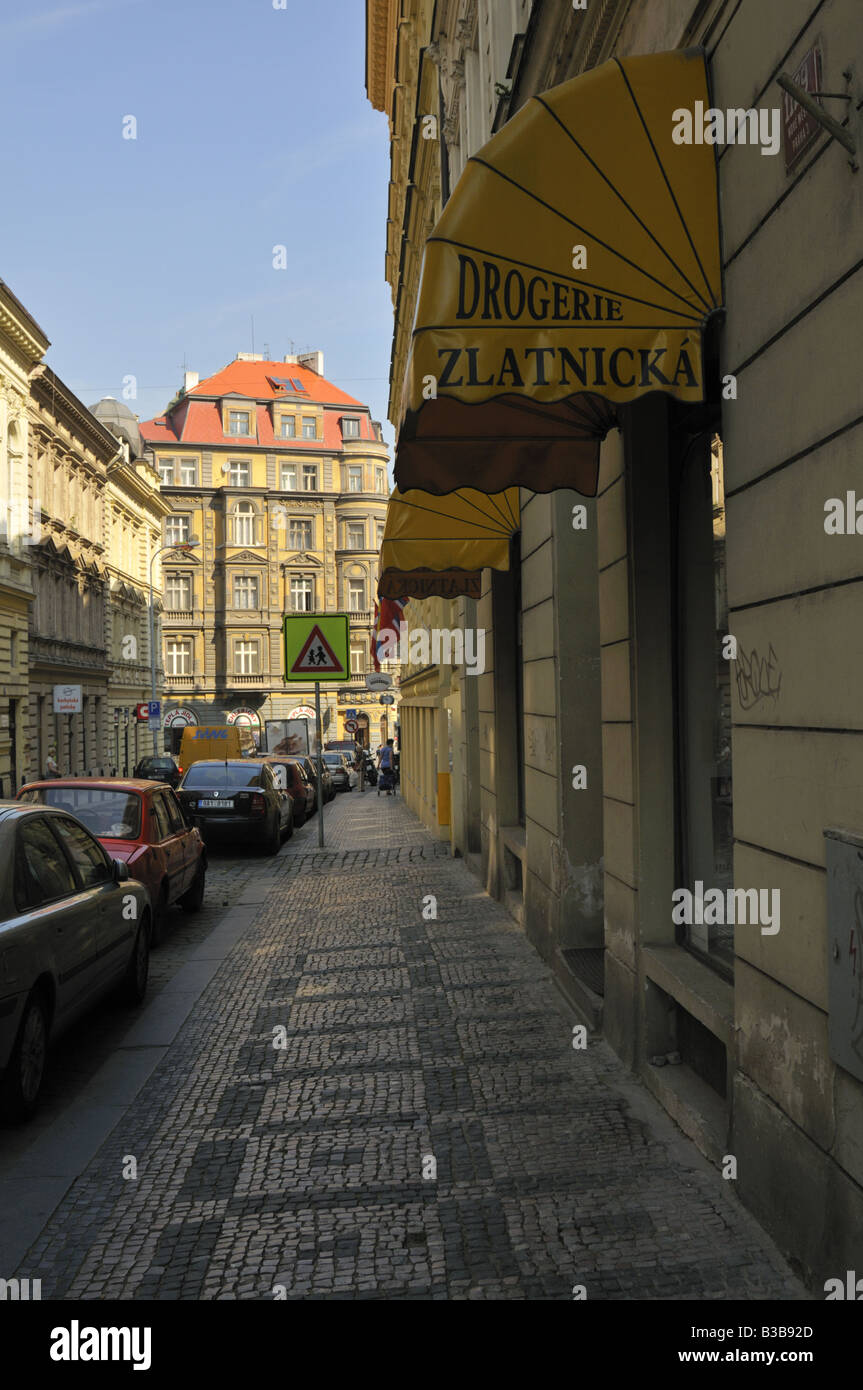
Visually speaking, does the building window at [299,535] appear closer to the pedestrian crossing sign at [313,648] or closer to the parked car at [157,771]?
the parked car at [157,771]

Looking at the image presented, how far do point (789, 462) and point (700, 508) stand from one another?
1.88 m

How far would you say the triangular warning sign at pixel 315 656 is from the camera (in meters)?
16.8

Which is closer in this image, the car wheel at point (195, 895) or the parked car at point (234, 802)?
the car wheel at point (195, 895)

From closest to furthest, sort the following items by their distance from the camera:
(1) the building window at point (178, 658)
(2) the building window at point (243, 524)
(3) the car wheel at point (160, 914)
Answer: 1. (3) the car wheel at point (160, 914)
2. (1) the building window at point (178, 658)
3. (2) the building window at point (243, 524)

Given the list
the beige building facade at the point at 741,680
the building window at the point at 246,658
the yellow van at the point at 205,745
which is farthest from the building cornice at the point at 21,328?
the building window at the point at 246,658

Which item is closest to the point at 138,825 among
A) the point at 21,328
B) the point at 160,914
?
the point at 160,914

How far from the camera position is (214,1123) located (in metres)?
5.42

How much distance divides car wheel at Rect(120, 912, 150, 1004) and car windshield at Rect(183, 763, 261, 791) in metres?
9.71

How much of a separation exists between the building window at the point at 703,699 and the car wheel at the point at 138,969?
3.77 m

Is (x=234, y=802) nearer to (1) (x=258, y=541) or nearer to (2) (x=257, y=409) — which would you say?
(1) (x=258, y=541)

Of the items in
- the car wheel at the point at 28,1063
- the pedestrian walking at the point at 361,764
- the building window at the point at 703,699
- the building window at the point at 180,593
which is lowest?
the pedestrian walking at the point at 361,764

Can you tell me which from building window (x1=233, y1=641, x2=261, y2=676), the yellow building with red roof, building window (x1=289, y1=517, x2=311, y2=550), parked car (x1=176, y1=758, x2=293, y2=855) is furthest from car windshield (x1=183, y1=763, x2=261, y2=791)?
building window (x1=289, y1=517, x2=311, y2=550)

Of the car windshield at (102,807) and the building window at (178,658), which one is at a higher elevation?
the building window at (178,658)

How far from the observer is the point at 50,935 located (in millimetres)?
5910
